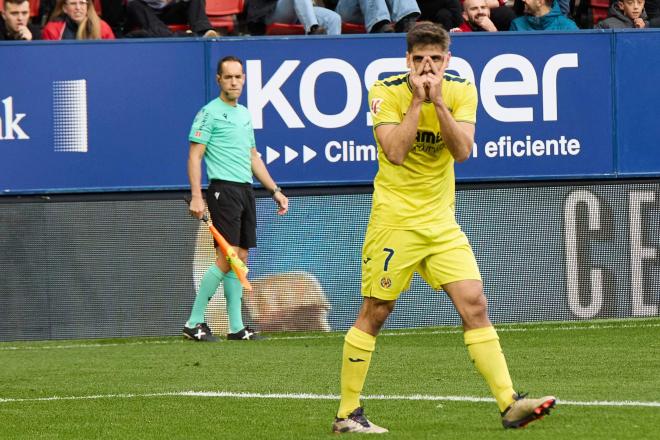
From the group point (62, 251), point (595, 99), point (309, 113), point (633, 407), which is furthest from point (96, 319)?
point (633, 407)

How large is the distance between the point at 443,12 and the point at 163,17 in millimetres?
Answer: 3046

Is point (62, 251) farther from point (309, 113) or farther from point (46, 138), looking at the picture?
point (309, 113)

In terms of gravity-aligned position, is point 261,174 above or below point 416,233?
above

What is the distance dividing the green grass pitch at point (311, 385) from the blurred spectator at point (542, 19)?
3205 millimetres

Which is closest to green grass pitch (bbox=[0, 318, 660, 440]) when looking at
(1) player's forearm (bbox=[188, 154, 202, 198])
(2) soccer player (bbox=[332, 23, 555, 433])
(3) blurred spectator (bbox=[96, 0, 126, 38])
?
(2) soccer player (bbox=[332, 23, 555, 433])

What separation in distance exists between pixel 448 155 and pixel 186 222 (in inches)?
266

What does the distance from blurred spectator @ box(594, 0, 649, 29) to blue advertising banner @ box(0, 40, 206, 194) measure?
4.49 m

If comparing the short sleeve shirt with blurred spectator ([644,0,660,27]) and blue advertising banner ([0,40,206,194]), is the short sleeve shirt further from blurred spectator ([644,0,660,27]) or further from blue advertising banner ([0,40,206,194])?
blurred spectator ([644,0,660,27])

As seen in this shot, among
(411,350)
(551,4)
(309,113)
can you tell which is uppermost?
(551,4)

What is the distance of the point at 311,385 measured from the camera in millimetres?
9727

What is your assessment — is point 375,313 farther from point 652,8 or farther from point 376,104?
point 652,8

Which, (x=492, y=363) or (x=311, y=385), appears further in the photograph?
(x=311, y=385)

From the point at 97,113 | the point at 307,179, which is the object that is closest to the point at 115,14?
the point at 97,113

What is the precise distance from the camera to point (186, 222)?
13938 mm
